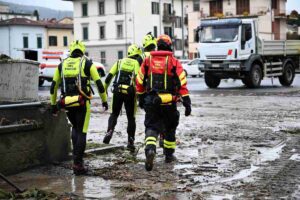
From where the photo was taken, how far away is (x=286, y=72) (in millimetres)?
29484

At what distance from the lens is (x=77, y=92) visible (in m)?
7.65

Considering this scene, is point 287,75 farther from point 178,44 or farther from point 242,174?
point 178,44

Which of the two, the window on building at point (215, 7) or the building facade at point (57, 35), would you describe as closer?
the window on building at point (215, 7)

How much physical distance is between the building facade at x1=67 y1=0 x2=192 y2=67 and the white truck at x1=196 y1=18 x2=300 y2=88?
44299 mm

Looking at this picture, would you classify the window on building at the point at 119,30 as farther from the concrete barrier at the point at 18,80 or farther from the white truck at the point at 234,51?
the concrete barrier at the point at 18,80

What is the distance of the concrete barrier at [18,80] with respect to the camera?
10.5 metres

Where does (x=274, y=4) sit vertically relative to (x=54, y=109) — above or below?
above

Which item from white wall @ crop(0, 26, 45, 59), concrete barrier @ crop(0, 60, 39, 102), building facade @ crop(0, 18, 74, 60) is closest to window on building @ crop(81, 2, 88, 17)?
building facade @ crop(0, 18, 74, 60)

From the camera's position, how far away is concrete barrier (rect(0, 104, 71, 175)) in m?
7.55

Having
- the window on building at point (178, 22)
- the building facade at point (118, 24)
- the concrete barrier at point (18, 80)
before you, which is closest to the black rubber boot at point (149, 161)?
the concrete barrier at point (18, 80)

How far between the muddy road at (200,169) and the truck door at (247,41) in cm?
1308

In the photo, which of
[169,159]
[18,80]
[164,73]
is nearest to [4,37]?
[18,80]

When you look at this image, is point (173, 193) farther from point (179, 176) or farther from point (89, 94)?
point (89, 94)

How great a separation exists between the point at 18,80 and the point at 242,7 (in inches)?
2389
